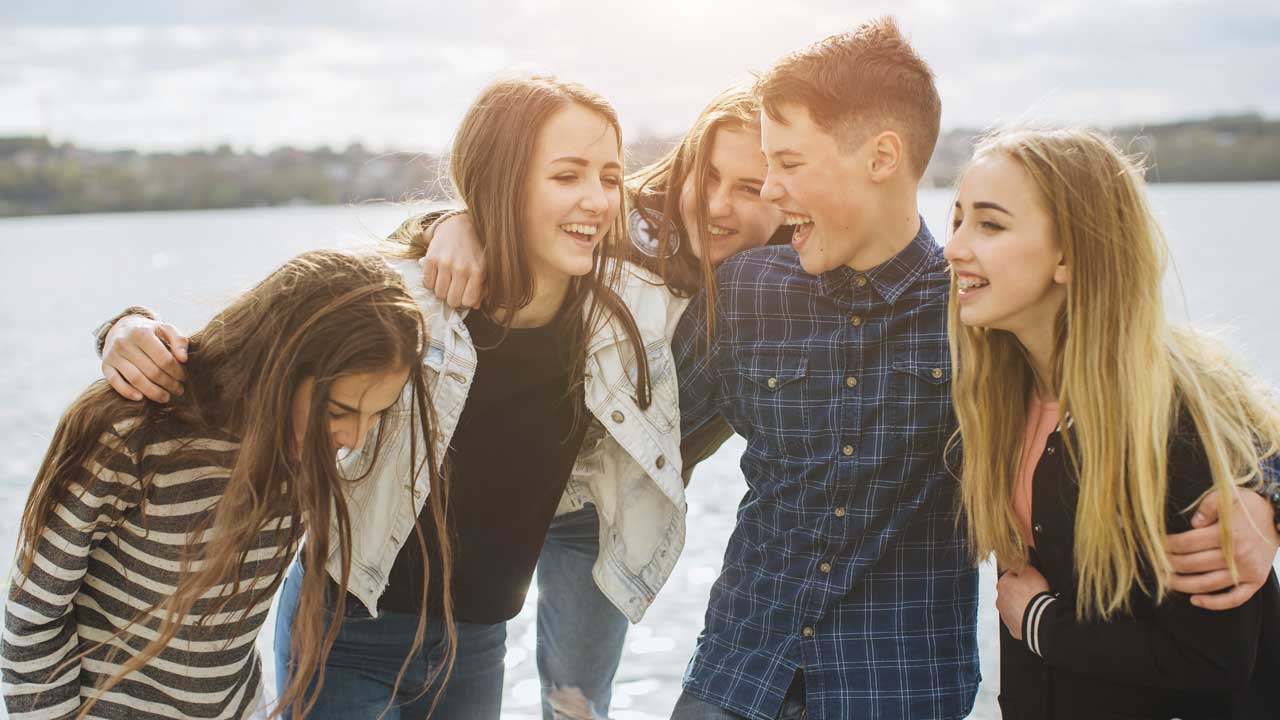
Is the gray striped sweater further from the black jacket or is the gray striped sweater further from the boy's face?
the black jacket

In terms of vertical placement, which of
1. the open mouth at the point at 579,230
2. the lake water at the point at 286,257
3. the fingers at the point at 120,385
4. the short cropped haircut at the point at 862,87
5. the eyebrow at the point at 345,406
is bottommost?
the lake water at the point at 286,257

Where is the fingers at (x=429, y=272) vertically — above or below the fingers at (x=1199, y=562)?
above

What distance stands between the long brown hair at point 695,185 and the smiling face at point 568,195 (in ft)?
0.70

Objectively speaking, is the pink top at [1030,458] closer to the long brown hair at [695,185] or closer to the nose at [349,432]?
the long brown hair at [695,185]

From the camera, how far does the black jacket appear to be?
→ 2.04 metres

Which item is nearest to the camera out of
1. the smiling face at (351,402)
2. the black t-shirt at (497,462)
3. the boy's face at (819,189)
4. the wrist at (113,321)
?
the smiling face at (351,402)

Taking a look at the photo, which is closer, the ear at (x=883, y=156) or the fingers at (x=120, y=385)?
the fingers at (x=120, y=385)

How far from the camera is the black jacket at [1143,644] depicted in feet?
6.70

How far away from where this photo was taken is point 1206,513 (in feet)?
6.70

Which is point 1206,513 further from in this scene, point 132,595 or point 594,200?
point 132,595

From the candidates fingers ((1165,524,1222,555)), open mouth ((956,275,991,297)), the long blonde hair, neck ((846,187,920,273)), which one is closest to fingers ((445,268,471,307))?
neck ((846,187,920,273))

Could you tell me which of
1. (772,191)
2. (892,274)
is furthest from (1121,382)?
(772,191)

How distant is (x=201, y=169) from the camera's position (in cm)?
4141

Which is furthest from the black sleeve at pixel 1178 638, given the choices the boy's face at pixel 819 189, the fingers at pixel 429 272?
the fingers at pixel 429 272
